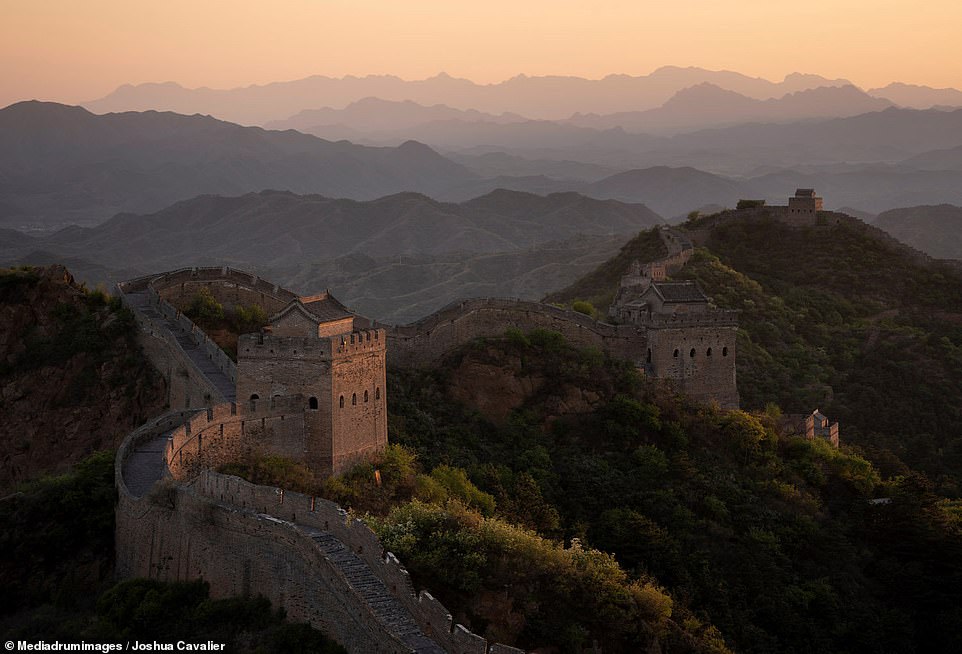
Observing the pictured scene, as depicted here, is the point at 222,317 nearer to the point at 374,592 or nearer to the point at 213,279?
the point at 213,279

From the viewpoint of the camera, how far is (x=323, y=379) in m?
30.8

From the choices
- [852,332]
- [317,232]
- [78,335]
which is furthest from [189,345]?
[317,232]

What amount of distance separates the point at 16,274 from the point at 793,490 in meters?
29.5

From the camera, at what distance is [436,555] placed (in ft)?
83.0

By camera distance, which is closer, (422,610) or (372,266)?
(422,610)

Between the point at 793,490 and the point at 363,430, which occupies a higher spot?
the point at 363,430

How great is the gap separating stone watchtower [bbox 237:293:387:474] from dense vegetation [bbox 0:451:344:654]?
4190 mm

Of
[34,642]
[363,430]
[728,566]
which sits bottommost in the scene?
[728,566]

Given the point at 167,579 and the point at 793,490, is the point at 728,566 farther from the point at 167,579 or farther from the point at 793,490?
the point at 167,579

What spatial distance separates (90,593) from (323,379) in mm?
7384

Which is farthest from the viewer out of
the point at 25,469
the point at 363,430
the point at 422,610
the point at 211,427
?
the point at 25,469

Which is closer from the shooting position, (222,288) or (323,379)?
(323,379)

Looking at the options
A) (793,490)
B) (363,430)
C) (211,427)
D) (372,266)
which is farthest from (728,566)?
(372,266)

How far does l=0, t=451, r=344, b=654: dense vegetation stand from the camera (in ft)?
76.2
